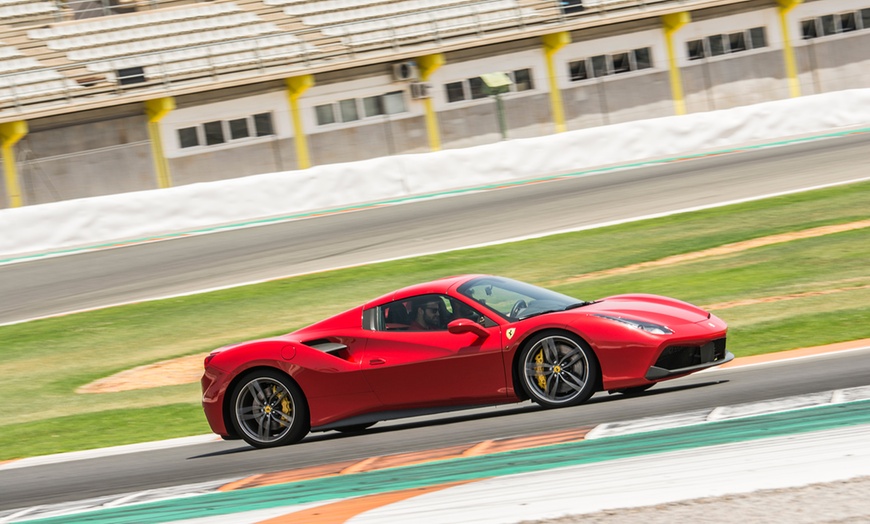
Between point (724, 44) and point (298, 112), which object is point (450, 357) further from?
point (724, 44)

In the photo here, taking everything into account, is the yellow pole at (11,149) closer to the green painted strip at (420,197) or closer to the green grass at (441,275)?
the green painted strip at (420,197)

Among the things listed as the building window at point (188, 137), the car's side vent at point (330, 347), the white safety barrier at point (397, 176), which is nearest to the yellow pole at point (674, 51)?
the white safety barrier at point (397, 176)

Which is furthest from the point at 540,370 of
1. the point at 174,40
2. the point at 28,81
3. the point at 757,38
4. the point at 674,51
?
the point at 757,38

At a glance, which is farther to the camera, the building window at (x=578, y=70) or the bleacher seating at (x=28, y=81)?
the building window at (x=578, y=70)

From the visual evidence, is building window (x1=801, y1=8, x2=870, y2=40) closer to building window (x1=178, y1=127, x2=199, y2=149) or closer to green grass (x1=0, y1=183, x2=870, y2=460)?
green grass (x1=0, y1=183, x2=870, y2=460)

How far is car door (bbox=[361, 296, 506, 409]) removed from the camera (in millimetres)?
8242

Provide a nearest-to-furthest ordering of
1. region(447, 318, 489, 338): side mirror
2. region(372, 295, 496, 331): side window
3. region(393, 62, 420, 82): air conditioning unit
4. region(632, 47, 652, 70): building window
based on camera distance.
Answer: region(447, 318, 489, 338): side mirror, region(372, 295, 496, 331): side window, region(393, 62, 420, 82): air conditioning unit, region(632, 47, 652, 70): building window

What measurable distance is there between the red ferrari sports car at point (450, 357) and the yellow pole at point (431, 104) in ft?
76.1

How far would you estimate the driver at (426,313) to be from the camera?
8.60 metres

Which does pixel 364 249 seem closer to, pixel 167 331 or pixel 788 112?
pixel 167 331

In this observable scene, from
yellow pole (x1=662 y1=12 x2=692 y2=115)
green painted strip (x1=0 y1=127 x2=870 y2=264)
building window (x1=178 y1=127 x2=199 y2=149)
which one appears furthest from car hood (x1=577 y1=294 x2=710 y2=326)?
yellow pole (x1=662 y1=12 x2=692 y2=115)

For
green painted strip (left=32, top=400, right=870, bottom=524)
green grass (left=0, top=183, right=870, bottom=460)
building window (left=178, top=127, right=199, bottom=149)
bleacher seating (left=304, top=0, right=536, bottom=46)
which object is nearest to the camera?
green painted strip (left=32, top=400, right=870, bottom=524)

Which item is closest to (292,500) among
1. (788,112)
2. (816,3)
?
(788,112)

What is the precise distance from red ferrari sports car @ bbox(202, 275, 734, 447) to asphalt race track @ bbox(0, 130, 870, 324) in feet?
33.1
